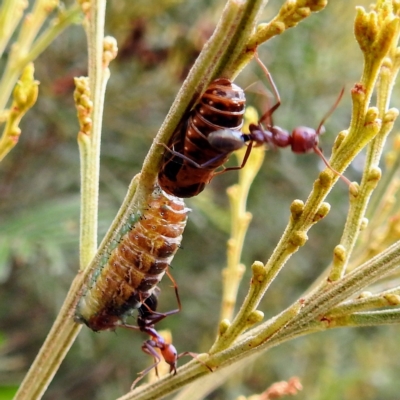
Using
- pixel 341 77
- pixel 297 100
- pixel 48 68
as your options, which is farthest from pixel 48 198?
pixel 341 77

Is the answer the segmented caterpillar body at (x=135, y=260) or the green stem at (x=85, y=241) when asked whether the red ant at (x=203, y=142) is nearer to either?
the segmented caterpillar body at (x=135, y=260)

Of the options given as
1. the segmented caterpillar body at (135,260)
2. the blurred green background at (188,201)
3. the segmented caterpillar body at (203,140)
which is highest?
the segmented caterpillar body at (203,140)

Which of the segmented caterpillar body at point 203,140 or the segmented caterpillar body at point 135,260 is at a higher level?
the segmented caterpillar body at point 203,140

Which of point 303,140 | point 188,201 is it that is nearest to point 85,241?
point 303,140

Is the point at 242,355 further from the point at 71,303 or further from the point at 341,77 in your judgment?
the point at 341,77

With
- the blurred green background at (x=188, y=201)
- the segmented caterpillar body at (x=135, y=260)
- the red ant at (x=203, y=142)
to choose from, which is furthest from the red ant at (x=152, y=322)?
the blurred green background at (x=188, y=201)

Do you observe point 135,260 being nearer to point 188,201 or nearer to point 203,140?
point 203,140
